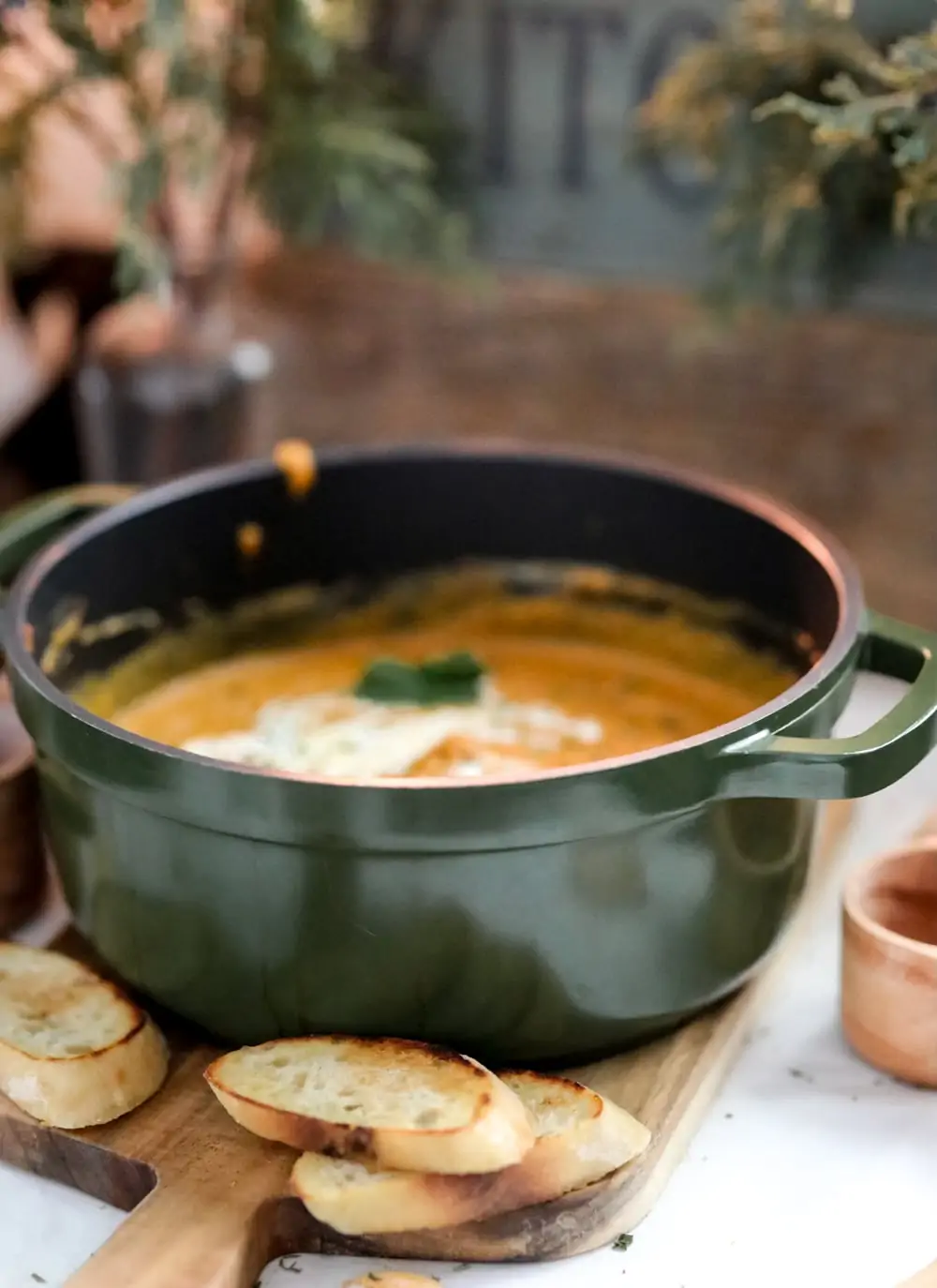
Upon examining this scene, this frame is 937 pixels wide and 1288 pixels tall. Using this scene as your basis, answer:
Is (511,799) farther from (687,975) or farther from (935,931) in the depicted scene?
(935,931)

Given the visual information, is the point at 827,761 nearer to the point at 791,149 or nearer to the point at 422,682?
the point at 422,682

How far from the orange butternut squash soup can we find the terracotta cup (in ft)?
0.67

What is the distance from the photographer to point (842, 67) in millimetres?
1099

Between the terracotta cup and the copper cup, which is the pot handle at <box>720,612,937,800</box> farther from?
the copper cup

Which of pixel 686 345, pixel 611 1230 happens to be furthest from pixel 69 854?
pixel 686 345

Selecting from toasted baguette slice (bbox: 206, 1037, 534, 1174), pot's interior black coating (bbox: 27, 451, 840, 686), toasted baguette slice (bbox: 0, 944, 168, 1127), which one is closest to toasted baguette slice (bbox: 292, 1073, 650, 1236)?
toasted baguette slice (bbox: 206, 1037, 534, 1174)

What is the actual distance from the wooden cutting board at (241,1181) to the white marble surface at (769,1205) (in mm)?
10

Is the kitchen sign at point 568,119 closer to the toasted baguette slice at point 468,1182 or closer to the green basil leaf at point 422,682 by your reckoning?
the green basil leaf at point 422,682

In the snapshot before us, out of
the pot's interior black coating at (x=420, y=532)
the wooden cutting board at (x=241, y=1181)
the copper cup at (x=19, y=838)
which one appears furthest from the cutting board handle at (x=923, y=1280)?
the copper cup at (x=19, y=838)

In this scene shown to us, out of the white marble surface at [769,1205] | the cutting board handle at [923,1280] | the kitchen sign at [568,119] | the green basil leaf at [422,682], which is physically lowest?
the white marble surface at [769,1205]

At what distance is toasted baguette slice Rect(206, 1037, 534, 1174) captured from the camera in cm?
70

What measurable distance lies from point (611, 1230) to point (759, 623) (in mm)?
478

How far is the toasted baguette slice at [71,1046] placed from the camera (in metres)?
0.78

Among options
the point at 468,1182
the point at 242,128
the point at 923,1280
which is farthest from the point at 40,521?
the point at 923,1280
